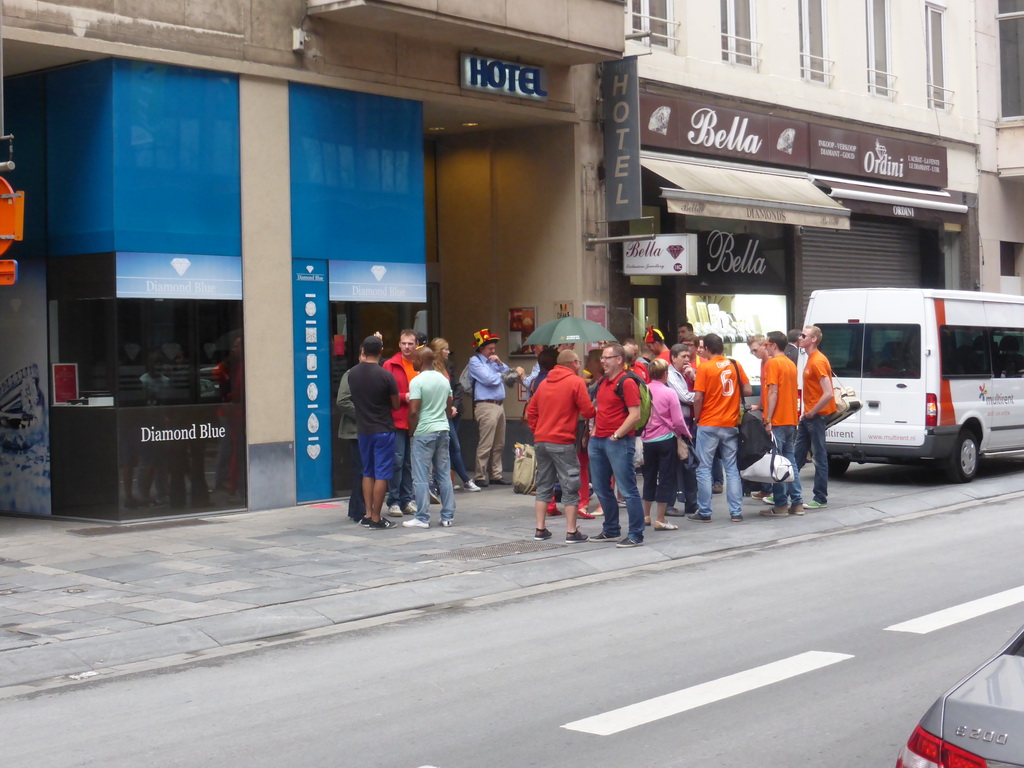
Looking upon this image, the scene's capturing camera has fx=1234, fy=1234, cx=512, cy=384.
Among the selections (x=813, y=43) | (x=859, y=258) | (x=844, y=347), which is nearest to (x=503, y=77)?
(x=844, y=347)

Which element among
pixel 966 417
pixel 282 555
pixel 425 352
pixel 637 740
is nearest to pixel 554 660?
pixel 637 740

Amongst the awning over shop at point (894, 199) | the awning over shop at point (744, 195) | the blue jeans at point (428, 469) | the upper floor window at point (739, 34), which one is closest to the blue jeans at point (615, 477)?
the blue jeans at point (428, 469)

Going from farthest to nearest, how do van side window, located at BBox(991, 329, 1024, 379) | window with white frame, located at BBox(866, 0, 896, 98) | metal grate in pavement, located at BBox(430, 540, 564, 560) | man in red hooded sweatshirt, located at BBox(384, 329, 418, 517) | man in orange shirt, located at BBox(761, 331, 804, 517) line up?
window with white frame, located at BBox(866, 0, 896, 98) → van side window, located at BBox(991, 329, 1024, 379) → man in orange shirt, located at BBox(761, 331, 804, 517) → man in red hooded sweatshirt, located at BBox(384, 329, 418, 517) → metal grate in pavement, located at BBox(430, 540, 564, 560)

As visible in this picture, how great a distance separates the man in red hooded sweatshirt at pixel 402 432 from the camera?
12.7 metres

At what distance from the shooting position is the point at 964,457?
15852 mm

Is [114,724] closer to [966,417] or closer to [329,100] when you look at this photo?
[329,100]

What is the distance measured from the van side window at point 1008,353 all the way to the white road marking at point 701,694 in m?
10.5

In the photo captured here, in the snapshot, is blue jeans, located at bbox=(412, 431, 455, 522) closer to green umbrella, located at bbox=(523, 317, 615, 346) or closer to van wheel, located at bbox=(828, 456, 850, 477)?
green umbrella, located at bbox=(523, 317, 615, 346)

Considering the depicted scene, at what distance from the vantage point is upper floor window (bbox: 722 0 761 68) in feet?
65.7

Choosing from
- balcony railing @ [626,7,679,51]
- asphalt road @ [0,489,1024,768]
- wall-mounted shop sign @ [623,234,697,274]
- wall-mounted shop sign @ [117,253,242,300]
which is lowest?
asphalt road @ [0,489,1024,768]

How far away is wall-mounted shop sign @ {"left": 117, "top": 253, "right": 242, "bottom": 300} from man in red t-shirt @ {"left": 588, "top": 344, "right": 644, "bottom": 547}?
4427 mm

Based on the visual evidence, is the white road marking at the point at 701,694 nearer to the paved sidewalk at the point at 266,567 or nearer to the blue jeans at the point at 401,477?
the paved sidewalk at the point at 266,567

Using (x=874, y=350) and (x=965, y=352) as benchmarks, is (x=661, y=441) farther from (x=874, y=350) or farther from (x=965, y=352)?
(x=965, y=352)

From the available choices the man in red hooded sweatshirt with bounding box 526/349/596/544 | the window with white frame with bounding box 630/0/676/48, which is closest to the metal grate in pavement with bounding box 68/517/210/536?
the man in red hooded sweatshirt with bounding box 526/349/596/544
